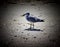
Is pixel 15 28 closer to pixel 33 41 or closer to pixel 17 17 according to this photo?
pixel 17 17

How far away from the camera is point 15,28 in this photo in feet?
7.27

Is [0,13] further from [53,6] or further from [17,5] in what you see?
[53,6]

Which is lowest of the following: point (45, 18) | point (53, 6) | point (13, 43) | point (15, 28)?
point (13, 43)

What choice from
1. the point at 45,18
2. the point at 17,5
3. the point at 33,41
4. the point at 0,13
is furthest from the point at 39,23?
the point at 0,13

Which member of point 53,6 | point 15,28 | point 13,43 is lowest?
point 13,43

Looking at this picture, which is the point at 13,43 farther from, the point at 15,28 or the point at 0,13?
the point at 0,13

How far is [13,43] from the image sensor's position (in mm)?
2201

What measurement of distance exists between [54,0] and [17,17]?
586mm

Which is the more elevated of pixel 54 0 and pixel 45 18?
pixel 54 0

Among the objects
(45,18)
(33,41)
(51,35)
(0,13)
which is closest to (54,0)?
(45,18)

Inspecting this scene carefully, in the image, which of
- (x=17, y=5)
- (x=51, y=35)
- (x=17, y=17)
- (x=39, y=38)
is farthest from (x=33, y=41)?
(x=17, y=5)

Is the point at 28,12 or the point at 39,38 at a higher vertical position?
the point at 28,12

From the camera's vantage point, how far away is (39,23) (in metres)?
2.19

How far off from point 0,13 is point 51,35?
81cm
